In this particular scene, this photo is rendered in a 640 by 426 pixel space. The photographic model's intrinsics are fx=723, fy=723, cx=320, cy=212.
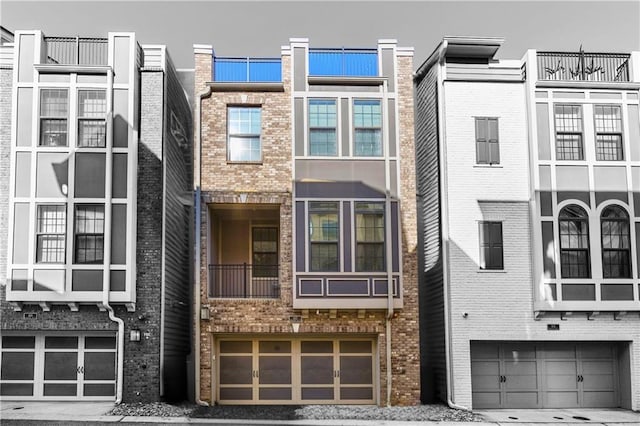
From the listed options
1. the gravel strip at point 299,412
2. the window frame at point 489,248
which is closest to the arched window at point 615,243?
the window frame at point 489,248

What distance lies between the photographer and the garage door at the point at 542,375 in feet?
61.5

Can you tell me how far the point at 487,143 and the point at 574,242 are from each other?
3396 mm

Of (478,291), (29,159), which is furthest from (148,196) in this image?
(478,291)

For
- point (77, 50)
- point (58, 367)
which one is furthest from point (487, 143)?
point (58, 367)

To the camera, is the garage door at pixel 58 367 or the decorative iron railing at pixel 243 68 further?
the decorative iron railing at pixel 243 68

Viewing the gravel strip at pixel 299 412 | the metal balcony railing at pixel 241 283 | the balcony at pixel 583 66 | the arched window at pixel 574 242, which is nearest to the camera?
the gravel strip at pixel 299 412

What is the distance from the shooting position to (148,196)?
18.4 meters

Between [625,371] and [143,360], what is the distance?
40.4ft

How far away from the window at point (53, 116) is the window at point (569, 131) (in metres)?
12.7

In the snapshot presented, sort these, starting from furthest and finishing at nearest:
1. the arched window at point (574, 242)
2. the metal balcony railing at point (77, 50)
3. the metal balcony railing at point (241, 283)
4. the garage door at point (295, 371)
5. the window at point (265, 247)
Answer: the window at point (265, 247) → the metal balcony railing at point (241, 283) → the garage door at point (295, 371) → the metal balcony railing at point (77, 50) → the arched window at point (574, 242)

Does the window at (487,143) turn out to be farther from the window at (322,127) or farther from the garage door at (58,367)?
the garage door at (58,367)

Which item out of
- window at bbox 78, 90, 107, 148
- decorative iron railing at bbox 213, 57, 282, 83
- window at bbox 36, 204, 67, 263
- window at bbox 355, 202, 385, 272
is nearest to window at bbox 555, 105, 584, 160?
window at bbox 355, 202, 385, 272

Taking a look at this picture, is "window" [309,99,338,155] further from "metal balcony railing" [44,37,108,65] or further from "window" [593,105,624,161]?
"window" [593,105,624,161]

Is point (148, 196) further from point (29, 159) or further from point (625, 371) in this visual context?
point (625, 371)
